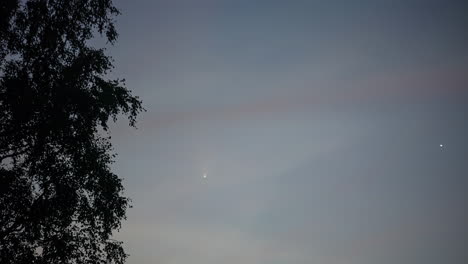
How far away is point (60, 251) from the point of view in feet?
46.5

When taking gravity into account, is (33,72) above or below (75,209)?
above

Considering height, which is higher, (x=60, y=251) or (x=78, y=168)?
(x=78, y=168)

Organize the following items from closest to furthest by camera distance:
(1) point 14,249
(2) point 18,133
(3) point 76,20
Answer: (1) point 14,249 → (2) point 18,133 → (3) point 76,20

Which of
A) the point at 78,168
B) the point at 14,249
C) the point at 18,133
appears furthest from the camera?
the point at 78,168

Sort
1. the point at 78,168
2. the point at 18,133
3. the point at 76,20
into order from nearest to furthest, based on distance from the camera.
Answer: the point at 18,133, the point at 78,168, the point at 76,20

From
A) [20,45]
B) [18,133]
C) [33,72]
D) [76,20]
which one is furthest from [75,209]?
[76,20]

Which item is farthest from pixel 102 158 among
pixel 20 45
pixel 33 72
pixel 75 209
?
pixel 20 45

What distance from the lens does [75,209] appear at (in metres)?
15.1

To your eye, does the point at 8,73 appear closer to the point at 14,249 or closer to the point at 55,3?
the point at 55,3

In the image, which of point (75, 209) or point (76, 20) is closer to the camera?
point (75, 209)

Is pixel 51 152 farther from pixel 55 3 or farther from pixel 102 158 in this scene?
pixel 55 3

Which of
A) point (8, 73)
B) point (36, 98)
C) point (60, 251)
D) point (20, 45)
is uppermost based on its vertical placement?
point (20, 45)

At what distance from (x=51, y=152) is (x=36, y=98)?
7.55 feet

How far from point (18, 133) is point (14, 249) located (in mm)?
4476
